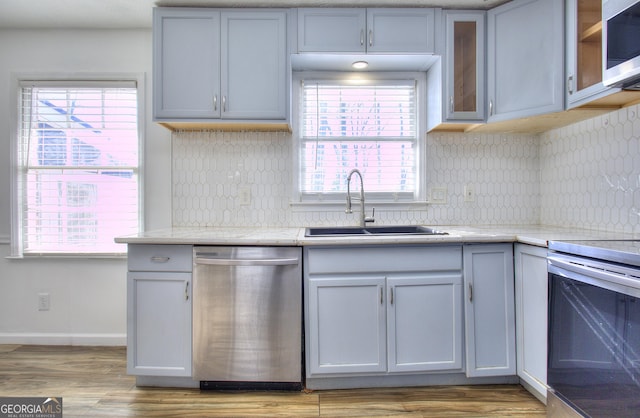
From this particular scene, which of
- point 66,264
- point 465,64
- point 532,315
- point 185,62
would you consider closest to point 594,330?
point 532,315

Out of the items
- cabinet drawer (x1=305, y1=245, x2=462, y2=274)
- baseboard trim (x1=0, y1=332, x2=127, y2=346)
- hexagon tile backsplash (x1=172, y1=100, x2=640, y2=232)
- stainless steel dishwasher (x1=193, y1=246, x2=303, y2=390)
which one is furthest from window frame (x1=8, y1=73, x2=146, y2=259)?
cabinet drawer (x1=305, y1=245, x2=462, y2=274)

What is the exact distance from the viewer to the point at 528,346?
1.80 metres

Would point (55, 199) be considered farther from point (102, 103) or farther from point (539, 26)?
point (539, 26)

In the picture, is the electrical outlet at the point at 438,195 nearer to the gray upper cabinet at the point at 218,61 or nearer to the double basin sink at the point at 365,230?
the double basin sink at the point at 365,230

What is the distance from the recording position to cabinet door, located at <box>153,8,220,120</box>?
83.4 inches

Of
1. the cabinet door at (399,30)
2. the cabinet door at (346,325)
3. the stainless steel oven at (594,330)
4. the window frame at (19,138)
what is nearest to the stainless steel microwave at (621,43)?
the stainless steel oven at (594,330)

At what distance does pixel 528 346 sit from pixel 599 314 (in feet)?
2.02

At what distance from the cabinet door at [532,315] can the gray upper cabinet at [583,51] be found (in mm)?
854

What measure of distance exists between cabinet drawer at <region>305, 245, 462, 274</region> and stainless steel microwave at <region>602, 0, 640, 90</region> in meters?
1.07

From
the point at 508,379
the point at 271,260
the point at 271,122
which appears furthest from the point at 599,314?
the point at 271,122

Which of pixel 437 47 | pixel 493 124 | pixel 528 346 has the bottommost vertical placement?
pixel 528 346

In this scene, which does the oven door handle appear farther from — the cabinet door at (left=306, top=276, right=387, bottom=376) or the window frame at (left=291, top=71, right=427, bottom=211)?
the window frame at (left=291, top=71, right=427, bottom=211)

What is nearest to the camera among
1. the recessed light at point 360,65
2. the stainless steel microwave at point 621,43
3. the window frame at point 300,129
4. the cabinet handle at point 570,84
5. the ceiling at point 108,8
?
the stainless steel microwave at point 621,43

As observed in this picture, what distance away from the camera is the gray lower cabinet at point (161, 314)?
6.12 feet
